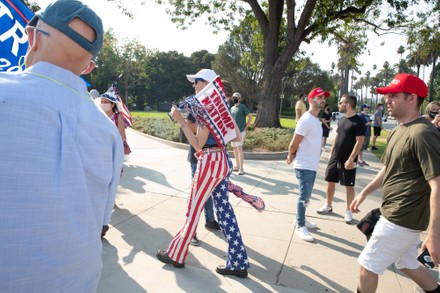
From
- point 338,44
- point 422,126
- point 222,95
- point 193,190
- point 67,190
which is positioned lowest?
point 193,190

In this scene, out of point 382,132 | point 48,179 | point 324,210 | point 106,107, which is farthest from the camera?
point 382,132

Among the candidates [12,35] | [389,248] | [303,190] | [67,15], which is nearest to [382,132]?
[303,190]

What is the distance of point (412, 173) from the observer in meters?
2.39

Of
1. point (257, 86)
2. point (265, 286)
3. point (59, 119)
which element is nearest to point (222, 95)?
point (265, 286)

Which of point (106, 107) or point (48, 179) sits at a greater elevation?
point (106, 107)

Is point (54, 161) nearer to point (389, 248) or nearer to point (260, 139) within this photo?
point (389, 248)

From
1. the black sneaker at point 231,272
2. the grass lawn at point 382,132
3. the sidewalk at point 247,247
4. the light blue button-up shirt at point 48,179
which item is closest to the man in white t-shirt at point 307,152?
the sidewalk at point 247,247

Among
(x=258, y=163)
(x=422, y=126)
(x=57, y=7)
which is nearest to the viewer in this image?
(x=57, y=7)

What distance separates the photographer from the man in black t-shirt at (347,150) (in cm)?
499

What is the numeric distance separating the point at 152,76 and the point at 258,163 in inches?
2314

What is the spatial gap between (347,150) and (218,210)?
2808 millimetres

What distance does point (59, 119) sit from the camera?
3.61 ft

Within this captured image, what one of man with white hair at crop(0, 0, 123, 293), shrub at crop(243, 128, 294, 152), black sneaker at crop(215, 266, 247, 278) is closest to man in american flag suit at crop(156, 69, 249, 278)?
black sneaker at crop(215, 266, 247, 278)

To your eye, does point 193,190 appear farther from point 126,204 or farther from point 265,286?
point 126,204
